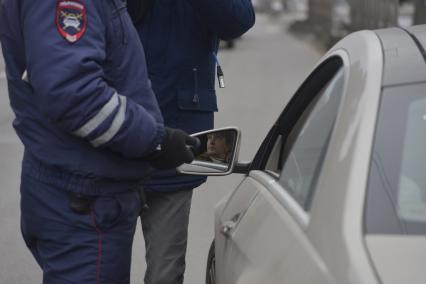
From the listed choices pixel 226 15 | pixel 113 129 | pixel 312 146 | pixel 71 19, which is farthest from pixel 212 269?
pixel 71 19

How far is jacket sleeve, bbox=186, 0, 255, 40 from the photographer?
3578 mm

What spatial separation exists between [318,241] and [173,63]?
1.73m

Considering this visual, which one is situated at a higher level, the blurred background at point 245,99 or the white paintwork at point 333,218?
the white paintwork at point 333,218

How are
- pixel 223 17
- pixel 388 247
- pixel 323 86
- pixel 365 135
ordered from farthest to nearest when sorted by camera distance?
pixel 223 17 < pixel 323 86 < pixel 365 135 < pixel 388 247

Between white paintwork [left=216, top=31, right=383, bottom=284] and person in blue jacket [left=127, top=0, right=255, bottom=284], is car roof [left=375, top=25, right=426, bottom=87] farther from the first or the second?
person in blue jacket [left=127, top=0, right=255, bottom=284]

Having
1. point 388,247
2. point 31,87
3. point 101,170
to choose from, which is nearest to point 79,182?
point 101,170

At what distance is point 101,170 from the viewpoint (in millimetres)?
2934

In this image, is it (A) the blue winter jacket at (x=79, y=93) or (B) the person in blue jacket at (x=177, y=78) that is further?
(B) the person in blue jacket at (x=177, y=78)

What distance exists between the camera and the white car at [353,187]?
201 centimetres

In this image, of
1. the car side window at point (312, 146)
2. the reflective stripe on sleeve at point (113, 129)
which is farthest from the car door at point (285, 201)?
the reflective stripe on sleeve at point (113, 129)

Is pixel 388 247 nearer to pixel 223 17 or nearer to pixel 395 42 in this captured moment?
pixel 395 42

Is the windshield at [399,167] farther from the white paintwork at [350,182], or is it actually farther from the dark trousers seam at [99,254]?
the dark trousers seam at [99,254]

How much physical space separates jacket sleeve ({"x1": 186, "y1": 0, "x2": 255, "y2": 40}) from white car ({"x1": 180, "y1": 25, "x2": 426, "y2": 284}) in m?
0.71

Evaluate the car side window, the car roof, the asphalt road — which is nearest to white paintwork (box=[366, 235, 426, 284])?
the car side window
